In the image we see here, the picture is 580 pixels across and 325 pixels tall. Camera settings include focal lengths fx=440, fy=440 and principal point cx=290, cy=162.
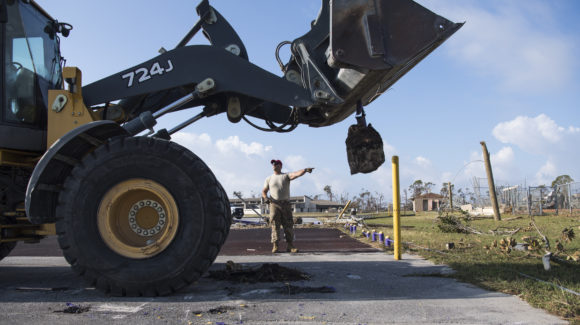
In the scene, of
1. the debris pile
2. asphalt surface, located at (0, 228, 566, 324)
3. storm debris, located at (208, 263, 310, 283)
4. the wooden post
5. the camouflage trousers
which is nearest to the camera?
asphalt surface, located at (0, 228, 566, 324)

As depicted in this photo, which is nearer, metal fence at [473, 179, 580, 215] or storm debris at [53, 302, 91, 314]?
storm debris at [53, 302, 91, 314]

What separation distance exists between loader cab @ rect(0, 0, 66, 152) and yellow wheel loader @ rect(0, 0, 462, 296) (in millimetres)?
13

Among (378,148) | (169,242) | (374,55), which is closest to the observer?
(169,242)

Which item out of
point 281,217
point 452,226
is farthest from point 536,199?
point 281,217

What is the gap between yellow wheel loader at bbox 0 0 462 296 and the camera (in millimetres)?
3805

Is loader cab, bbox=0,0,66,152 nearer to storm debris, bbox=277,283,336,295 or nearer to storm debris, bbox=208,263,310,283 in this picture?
storm debris, bbox=208,263,310,283

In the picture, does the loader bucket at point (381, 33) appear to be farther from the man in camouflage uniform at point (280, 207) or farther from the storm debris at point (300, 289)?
the man in camouflage uniform at point (280, 207)

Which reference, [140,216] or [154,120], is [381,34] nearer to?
[154,120]

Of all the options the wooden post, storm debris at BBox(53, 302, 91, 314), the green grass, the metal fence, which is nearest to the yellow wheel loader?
storm debris at BBox(53, 302, 91, 314)

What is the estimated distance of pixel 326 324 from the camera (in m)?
2.96

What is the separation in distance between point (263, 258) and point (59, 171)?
3.65 metres

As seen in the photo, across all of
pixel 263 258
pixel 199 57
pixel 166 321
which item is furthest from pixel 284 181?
Answer: pixel 166 321

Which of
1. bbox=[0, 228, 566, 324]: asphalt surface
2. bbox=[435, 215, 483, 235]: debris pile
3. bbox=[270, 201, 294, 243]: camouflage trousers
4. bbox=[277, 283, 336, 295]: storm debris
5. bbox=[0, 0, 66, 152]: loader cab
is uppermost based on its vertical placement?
bbox=[0, 0, 66, 152]: loader cab

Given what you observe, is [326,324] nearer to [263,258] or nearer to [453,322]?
[453,322]
